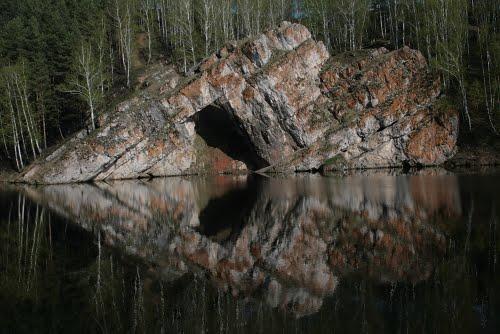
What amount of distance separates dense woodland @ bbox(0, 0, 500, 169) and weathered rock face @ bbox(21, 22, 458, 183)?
3.93 meters

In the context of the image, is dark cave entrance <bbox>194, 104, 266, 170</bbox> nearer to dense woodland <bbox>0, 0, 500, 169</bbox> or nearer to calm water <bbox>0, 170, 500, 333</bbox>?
dense woodland <bbox>0, 0, 500, 169</bbox>

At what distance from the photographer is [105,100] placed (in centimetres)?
5125

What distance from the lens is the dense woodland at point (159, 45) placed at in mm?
49438

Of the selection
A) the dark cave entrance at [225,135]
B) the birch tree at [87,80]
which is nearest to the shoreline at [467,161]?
the birch tree at [87,80]

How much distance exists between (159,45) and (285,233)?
56.3 m

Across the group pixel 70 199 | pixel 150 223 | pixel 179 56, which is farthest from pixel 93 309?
pixel 179 56

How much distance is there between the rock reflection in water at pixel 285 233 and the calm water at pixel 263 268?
74 mm

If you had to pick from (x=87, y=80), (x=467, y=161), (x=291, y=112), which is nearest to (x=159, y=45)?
(x=87, y=80)

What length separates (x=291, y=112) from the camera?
49.7 meters

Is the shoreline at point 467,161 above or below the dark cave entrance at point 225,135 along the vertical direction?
below

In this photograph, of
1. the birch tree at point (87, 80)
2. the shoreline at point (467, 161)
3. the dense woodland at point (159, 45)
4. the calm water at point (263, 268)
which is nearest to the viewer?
the calm water at point (263, 268)

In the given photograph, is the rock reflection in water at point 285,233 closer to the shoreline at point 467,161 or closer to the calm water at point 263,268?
the calm water at point 263,268

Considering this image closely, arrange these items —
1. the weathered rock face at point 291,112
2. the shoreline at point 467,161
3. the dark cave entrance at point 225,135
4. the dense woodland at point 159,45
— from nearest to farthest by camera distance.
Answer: the shoreline at point 467,161 < the weathered rock face at point 291,112 < the dense woodland at point 159,45 < the dark cave entrance at point 225,135

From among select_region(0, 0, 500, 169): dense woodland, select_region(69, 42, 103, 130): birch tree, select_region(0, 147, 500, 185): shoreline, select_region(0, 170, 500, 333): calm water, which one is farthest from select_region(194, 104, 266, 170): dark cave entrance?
select_region(0, 170, 500, 333): calm water
